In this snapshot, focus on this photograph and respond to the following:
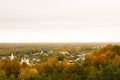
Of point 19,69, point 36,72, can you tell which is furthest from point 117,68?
point 19,69

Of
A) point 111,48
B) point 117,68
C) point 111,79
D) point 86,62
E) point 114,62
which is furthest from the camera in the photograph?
point 111,48

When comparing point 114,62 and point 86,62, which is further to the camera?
point 86,62

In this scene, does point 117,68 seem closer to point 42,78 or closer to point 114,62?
point 114,62

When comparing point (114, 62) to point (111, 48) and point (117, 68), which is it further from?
point (111, 48)

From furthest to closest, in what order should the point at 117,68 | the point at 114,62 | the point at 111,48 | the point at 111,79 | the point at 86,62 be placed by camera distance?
the point at 111,48
the point at 86,62
the point at 114,62
the point at 117,68
the point at 111,79

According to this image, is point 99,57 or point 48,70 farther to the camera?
point 99,57

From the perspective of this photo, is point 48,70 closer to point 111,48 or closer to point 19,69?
point 19,69

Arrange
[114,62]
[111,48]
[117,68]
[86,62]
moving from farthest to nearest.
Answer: [111,48], [86,62], [114,62], [117,68]

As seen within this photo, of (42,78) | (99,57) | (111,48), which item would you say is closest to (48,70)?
(42,78)

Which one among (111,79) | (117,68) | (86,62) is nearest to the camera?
(111,79)
